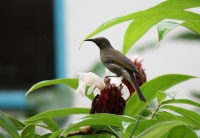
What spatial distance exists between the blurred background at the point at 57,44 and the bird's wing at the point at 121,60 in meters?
1.65

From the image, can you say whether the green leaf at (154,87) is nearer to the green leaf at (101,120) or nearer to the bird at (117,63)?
the bird at (117,63)

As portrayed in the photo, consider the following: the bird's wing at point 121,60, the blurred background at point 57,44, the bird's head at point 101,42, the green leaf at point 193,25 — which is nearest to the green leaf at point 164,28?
the green leaf at point 193,25

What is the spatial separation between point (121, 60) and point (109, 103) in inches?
8.5

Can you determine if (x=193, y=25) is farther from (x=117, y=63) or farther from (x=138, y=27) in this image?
(x=117, y=63)

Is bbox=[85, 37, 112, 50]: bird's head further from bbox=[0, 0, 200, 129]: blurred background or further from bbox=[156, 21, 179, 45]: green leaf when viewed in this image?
bbox=[0, 0, 200, 129]: blurred background

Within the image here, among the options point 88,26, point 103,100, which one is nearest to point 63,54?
point 88,26

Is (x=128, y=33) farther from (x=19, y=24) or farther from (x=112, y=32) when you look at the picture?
(x=19, y=24)

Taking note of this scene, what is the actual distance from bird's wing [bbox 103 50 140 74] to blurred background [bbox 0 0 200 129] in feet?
5.42

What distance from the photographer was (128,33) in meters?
0.89

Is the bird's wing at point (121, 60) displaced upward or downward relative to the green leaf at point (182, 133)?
upward

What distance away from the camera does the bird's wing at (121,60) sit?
103 cm

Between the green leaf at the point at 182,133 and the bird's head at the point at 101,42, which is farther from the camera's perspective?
the bird's head at the point at 101,42

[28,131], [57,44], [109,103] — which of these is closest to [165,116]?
[109,103]

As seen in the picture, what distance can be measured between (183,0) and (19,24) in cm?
230
